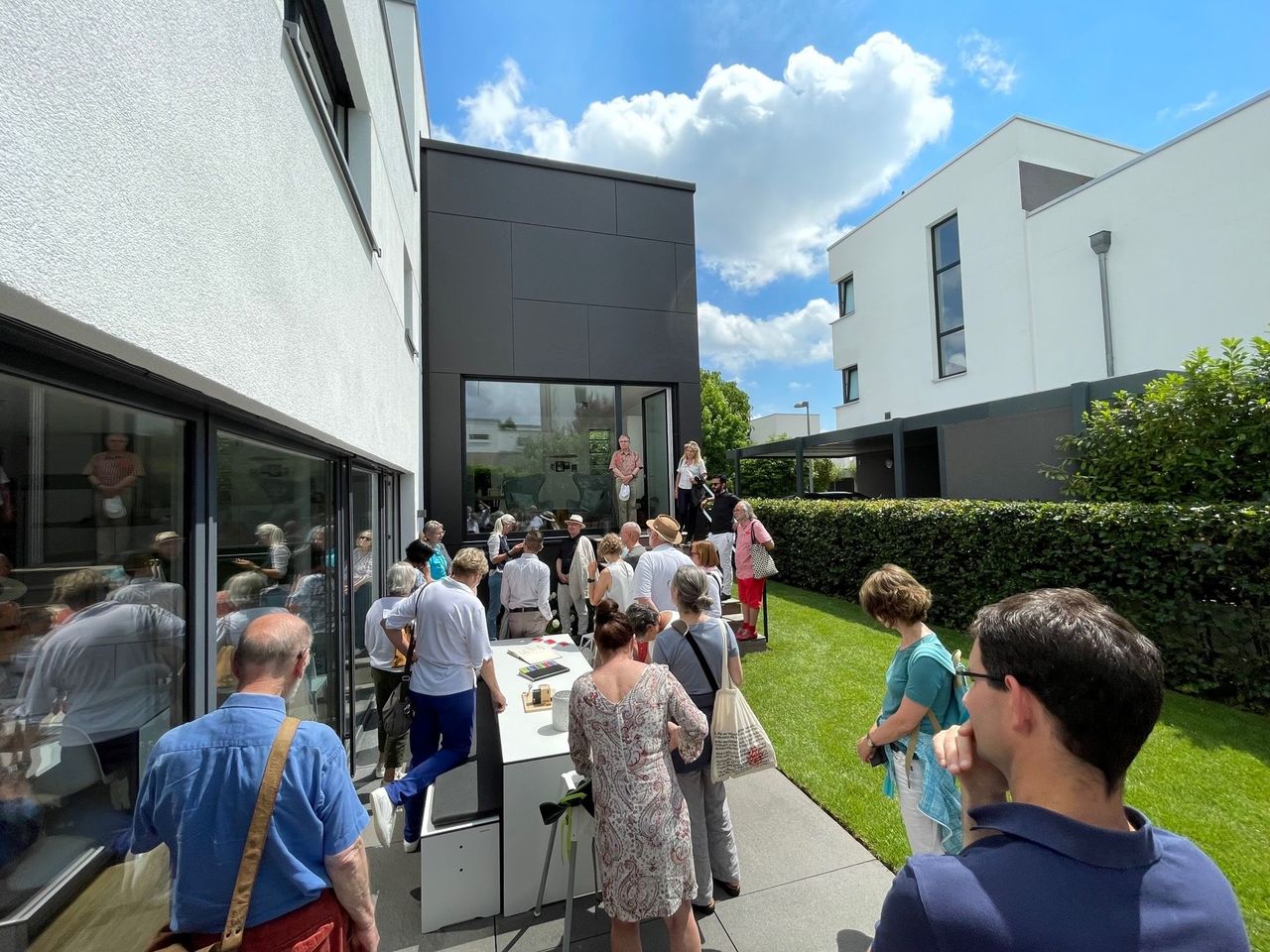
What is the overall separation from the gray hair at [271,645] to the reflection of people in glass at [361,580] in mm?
4015

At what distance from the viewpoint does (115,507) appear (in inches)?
69.5

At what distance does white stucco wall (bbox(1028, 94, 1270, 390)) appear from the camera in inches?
383

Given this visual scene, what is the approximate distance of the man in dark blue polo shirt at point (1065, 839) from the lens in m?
0.84

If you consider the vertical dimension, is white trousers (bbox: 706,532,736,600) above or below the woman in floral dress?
above

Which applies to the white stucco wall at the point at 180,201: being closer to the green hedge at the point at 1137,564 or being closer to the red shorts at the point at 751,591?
the red shorts at the point at 751,591

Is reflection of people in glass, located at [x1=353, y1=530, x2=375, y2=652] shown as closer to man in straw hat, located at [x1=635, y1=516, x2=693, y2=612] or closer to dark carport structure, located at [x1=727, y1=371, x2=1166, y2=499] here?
man in straw hat, located at [x1=635, y1=516, x2=693, y2=612]

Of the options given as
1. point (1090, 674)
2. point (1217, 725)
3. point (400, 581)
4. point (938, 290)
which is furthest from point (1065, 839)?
point (938, 290)

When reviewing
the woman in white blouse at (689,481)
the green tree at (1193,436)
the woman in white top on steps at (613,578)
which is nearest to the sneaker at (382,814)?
the woman in white top on steps at (613,578)

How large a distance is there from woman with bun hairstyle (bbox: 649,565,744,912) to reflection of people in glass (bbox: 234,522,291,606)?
88.1 inches

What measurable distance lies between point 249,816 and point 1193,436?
8695 millimetres

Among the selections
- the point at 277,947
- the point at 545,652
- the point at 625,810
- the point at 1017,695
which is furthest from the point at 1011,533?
the point at 277,947

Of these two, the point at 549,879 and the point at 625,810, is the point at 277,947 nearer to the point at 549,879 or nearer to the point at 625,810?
the point at 625,810

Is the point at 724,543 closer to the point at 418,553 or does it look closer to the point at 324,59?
the point at 418,553

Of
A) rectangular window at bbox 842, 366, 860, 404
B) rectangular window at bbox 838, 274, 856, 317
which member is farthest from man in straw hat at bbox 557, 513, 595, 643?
rectangular window at bbox 838, 274, 856, 317
